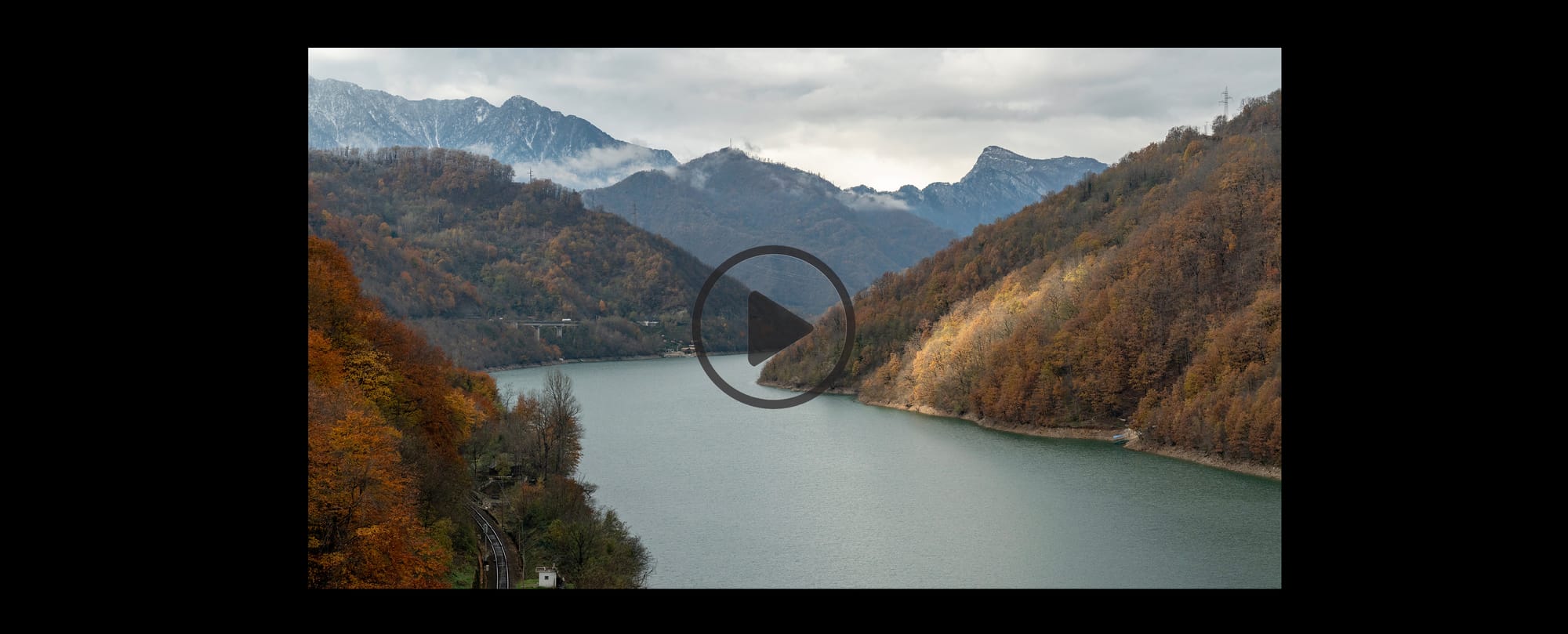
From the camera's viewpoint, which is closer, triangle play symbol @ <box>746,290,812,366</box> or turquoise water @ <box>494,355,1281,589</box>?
triangle play symbol @ <box>746,290,812,366</box>

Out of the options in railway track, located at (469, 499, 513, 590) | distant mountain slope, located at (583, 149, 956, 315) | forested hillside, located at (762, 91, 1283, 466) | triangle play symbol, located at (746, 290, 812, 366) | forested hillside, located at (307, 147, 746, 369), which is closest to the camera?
triangle play symbol, located at (746, 290, 812, 366)

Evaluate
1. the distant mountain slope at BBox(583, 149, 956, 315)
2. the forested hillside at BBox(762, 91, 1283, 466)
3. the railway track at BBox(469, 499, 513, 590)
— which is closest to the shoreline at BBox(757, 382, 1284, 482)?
the forested hillside at BBox(762, 91, 1283, 466)

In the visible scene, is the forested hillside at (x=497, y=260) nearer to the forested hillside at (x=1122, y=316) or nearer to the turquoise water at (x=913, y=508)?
the forested hillside at (x=1122, y=316)

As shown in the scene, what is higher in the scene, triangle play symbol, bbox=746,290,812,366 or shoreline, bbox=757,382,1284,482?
triangle play symbol, bbox=746,290,812,366

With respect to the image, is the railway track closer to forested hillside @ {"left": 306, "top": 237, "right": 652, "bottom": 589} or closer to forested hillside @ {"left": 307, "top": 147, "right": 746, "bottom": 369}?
forested hillside @ {"left": 306, "top": 237, "right": 652, "bottom": 589}

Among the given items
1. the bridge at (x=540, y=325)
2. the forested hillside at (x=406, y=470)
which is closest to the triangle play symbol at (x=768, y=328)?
the forested hillside at (x=406, y=470)

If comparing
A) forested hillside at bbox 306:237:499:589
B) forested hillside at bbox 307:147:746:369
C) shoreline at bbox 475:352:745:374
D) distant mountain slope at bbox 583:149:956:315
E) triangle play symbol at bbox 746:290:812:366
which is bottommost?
shoreline at bbox 475:352:745:374
